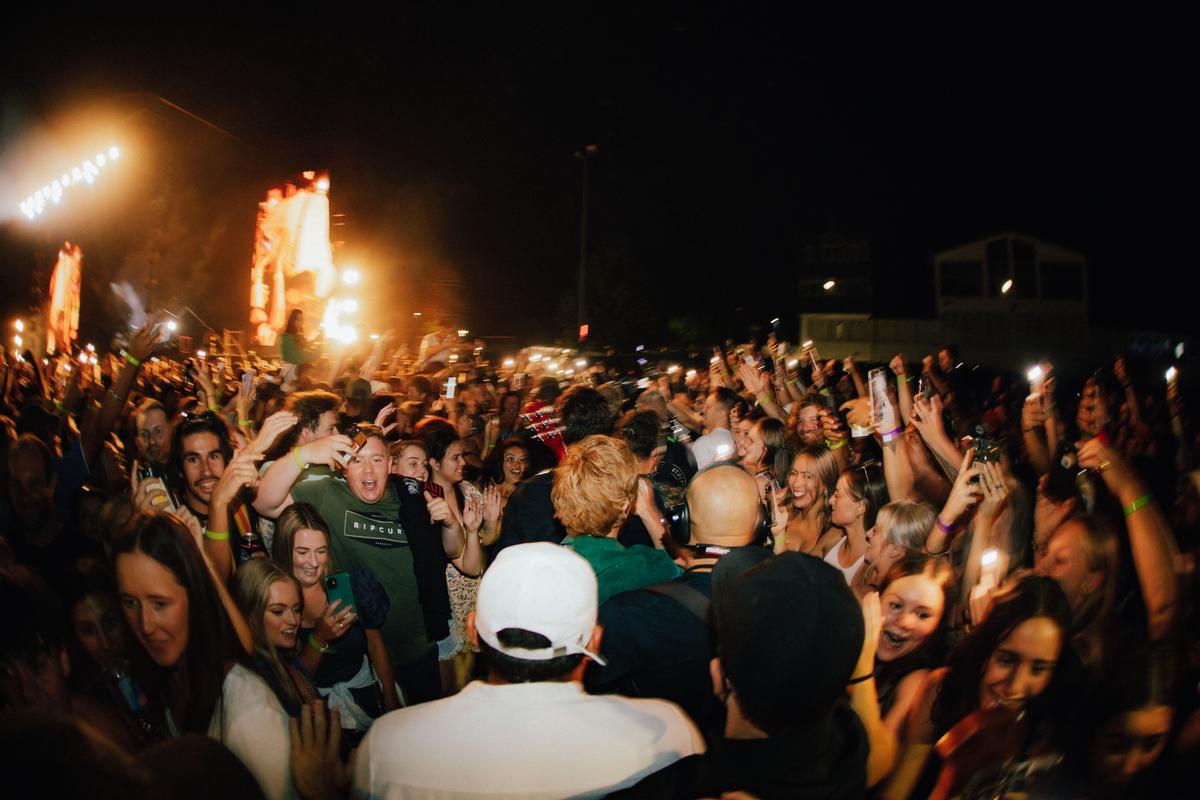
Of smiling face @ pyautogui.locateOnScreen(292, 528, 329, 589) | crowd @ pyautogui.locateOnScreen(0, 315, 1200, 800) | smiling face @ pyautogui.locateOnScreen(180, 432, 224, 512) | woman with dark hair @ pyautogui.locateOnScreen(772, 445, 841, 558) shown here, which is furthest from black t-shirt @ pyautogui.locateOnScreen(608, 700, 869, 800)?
smiling face @ pyautogui.locateOnScreen(180, 432, 224, 512)

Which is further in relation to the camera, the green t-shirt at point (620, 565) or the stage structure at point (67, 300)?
the stage structure at point (67, 300)

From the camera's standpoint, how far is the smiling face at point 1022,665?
2.59 metres

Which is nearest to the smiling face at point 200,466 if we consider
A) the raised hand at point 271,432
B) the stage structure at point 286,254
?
the raised hand at point 271,432

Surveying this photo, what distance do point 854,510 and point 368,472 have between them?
2901 mm

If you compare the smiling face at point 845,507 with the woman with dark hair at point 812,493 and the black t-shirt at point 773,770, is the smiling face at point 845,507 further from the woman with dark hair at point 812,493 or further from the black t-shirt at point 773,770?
the black t-shirt at point 773,770

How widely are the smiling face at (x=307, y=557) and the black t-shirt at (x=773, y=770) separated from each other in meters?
2.45

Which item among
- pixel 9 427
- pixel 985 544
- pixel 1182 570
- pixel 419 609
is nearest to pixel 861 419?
pixel 985 544

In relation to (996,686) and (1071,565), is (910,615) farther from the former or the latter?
(1071,565)

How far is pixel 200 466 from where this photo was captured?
14.0 ft

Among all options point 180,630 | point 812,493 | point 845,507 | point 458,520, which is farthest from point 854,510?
point 180,630

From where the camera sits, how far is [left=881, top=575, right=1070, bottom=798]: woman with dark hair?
2.42 meters

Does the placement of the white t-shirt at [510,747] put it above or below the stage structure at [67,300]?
below

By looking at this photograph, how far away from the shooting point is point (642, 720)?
195 centimetres

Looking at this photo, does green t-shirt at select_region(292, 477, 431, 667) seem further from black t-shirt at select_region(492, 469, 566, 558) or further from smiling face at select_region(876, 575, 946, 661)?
smiling face at select_region(876, 575, 946, 661)
